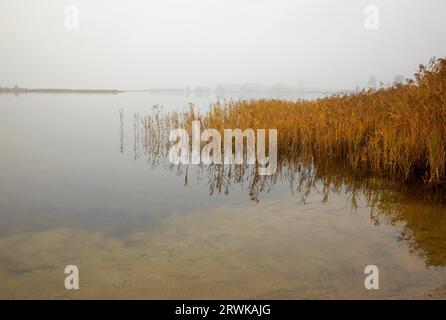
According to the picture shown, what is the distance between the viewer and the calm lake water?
3051 millimetres

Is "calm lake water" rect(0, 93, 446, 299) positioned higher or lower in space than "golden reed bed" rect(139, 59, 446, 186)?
lower

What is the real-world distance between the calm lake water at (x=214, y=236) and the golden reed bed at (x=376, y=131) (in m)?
0.57

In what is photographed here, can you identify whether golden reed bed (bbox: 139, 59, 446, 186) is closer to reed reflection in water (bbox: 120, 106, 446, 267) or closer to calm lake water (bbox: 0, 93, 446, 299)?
reed reflection in water (bbox: 120, 106, 446, 267)

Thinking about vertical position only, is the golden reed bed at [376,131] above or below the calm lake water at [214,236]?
above

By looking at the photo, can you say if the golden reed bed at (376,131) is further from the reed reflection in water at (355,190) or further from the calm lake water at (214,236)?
the calm lake water at (214,236)

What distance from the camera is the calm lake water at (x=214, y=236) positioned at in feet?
10.0

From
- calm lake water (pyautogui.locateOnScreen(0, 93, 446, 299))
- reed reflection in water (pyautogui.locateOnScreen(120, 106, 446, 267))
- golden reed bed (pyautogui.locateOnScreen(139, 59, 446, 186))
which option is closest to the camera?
calm lake water (pyautogui.locateOnScreen(0, 93, 446, 299))

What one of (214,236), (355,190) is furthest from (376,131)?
(214,236)

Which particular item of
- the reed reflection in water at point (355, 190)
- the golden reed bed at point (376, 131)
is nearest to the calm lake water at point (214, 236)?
the reed reflection in water at point (355, 190)

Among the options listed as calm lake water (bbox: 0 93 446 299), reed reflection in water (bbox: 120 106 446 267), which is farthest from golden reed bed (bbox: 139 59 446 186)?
calm lake water (bbox: 0 93 446 299)

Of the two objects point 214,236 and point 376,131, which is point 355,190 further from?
point 214,236

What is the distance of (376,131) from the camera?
6.38 metres

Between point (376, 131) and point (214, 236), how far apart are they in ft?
12.4

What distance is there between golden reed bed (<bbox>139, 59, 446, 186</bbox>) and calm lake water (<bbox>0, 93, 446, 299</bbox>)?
573 mm
